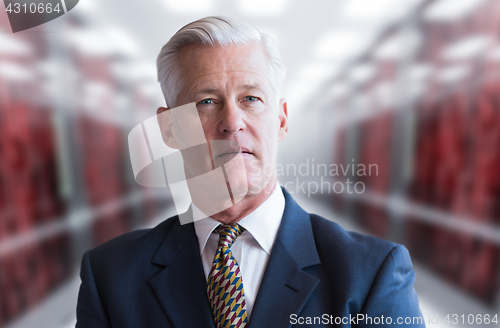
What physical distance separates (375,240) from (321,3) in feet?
4.92

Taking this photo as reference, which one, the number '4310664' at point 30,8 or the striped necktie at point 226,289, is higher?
the number '4310664' at point 30,8

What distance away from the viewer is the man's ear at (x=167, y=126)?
1258mm

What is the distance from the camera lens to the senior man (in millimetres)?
958

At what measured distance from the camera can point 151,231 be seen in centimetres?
123

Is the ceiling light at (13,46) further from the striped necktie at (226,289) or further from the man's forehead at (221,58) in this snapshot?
the striped necktie at (226,289)

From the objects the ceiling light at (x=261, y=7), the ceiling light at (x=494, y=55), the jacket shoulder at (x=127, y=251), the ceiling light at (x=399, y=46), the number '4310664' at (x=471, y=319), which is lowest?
the number '4310664' at (x=471, y=319)

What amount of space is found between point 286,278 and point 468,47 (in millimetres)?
2380

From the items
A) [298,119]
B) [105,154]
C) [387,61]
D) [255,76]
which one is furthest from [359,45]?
[105,154]

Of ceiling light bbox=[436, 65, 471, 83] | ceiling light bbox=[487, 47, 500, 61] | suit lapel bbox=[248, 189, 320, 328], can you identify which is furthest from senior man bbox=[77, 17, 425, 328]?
ceiling light bbox=[487, 47, 500, 61]

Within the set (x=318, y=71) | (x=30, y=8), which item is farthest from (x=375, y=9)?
(x=30, y=8)

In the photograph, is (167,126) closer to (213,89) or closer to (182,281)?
(213,89)

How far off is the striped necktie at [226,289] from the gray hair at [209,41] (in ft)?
1.88

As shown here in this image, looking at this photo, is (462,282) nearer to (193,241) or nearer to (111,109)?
(193,241)

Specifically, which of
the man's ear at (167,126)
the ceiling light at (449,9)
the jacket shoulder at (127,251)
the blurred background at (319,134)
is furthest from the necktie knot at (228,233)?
the ceiling light at (449,9)
